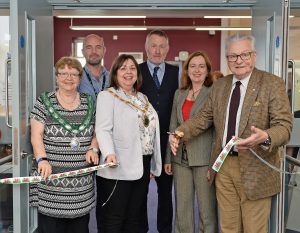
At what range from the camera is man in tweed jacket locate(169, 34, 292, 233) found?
248cm

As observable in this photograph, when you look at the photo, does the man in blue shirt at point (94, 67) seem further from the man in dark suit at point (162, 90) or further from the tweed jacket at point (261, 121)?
the tweed jacket at point (261, 121)

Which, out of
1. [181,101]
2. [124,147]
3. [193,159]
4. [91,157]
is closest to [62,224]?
[91,157]

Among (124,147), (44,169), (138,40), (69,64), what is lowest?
(44,169)

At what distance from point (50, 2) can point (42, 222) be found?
1.67m

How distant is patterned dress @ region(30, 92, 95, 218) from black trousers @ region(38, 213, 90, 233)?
74 mm

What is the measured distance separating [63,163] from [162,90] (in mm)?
1105

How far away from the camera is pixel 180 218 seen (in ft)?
10.4

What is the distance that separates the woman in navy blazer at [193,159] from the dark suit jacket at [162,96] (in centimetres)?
19

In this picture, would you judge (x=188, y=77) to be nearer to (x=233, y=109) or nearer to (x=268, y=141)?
(x=233, y=109)

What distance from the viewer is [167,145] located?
10.9 ft

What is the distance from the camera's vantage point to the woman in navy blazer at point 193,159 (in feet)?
9.90

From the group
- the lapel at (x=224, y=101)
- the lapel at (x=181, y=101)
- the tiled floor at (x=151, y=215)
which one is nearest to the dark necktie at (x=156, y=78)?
the lapel at (x=181, y=101)

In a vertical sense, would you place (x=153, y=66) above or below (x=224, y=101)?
above

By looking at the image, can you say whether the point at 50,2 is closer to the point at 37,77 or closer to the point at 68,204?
the point at 37,77
